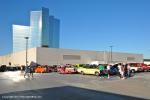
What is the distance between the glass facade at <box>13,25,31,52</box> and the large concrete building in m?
50.7

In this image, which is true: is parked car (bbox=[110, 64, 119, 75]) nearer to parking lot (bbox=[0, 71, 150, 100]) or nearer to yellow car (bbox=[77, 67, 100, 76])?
yellow car (bbox=[77, 67, 100, 76])

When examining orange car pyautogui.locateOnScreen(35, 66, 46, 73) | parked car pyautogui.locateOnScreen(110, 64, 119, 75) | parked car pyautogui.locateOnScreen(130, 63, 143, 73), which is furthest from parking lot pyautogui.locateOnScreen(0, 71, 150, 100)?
orange car pyautogui.locateOnScreen(35, 66, 46, 73)

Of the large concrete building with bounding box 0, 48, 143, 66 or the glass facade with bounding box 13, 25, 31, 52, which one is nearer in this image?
the large concrete building with bounding box 0, 48, 143, 66

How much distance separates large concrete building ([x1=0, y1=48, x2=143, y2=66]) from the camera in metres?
87.9

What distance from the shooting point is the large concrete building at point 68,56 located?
289 ft

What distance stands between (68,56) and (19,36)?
86.3 m

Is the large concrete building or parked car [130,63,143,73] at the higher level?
A: the large concrete building

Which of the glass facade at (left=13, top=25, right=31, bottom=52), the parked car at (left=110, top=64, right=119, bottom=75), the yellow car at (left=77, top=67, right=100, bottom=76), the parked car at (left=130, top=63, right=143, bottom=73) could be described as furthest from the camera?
the glass facade at (left=13, top=25, right=31, bottom=52)

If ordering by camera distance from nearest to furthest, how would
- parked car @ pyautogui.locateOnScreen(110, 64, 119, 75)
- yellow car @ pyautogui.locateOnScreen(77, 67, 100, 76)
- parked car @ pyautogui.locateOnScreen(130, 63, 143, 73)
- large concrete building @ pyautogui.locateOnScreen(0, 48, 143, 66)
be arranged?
yellow car @ pyautogui.locateOnScreen(77, 67, 100, 76), parked car @ pyautogui.locateOnScreen(110, 64, 119, 75), parked car @ pyautogui.locateOnScreen(130, 63, 143, 73), large concrete building @ pyautogui.locateOnScreen(0, 48, 143, 66)

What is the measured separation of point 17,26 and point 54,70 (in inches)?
5068

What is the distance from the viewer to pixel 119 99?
45.3 feet

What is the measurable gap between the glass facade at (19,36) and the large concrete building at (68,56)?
50.7 metres

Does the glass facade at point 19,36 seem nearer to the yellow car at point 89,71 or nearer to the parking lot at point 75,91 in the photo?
the yellow car at point 89,71

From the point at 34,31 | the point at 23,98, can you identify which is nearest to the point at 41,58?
the point at 23,98
